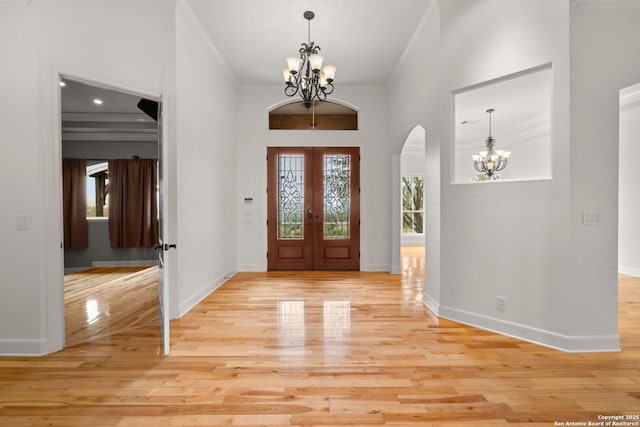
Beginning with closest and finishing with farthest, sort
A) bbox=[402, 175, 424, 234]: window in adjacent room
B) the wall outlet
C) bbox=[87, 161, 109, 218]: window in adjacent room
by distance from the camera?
the wall outlet < bbox=[87, 161, 109, 218]: window in adjacent room < bbox=[402, 175, 424, 234]: window in adjacent room

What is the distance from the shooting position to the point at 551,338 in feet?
9.09

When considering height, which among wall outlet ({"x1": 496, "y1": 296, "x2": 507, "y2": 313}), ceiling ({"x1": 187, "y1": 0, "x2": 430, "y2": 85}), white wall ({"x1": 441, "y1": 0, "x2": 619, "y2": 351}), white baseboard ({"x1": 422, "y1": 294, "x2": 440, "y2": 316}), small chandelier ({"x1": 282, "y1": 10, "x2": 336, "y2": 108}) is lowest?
white baseboard ({"x1": 422, "y1": 294, "x2": 440, "y2": 316})

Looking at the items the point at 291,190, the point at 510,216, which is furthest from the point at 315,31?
the point at 510,216

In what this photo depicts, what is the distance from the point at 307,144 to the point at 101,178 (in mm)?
5081

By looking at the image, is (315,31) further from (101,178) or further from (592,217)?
(101,178)

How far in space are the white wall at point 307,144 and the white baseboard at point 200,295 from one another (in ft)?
3.31

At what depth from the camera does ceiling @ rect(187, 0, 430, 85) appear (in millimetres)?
3740

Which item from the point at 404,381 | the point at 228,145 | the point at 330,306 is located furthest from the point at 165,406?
the point at 228,145

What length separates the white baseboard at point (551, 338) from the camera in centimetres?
270

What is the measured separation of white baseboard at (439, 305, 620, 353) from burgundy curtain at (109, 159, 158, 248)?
6.84 metres

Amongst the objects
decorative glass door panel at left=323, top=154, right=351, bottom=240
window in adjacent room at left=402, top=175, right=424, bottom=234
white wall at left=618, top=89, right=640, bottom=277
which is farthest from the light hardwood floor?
window in adjacent room at left=402, top=175, right=424, bottom=234

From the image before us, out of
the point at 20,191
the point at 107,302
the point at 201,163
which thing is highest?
the point at 201,163

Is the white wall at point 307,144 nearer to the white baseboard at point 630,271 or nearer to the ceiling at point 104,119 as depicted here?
the ceiling at point 104,119

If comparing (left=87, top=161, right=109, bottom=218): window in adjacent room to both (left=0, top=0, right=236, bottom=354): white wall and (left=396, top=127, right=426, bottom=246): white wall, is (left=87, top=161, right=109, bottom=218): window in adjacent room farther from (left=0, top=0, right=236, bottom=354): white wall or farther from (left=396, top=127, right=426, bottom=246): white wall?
(left=396, top=127, right=426, bottom=246): white wall
